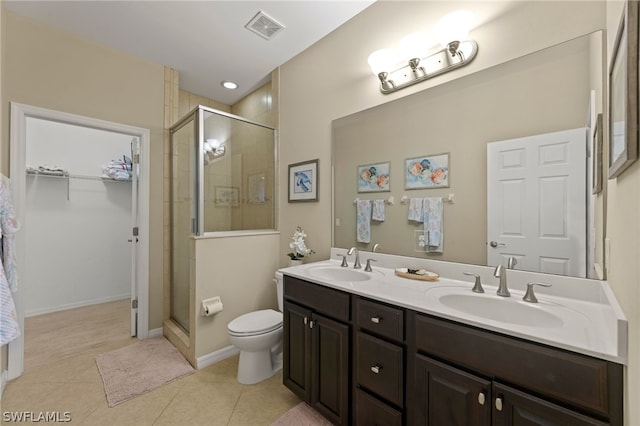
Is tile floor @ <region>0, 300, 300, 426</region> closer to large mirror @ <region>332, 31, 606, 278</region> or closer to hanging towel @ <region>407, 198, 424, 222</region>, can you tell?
large mirror @ <region>332, 31, 606, 278</region>

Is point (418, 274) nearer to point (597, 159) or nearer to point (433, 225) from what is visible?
point (433, 225)

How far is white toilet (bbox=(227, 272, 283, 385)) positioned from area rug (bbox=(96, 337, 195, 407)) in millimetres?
505

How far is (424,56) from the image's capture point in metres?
1.64

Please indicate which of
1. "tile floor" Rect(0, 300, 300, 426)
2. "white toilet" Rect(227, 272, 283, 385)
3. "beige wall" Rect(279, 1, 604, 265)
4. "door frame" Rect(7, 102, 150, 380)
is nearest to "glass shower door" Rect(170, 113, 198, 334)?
"door frame" Rect(7, 102, 150, 380)

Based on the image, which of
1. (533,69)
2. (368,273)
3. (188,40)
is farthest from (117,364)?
(533,69)

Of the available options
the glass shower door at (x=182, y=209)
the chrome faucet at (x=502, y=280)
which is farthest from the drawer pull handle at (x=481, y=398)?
the glass shower door at (x=182, y=209)

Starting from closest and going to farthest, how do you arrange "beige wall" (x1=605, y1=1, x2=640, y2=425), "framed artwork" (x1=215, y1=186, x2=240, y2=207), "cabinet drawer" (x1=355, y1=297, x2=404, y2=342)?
"beige wall" (x1=605, y1=1, x2=640, y2=425), "cabinet drawer" (x1=355, y1=297, x2=404, y2=342), "framed artwork" (x1=215, y1=186, x2=240, y2=207)

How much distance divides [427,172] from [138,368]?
8.51 feet

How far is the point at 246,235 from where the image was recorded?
2.41m

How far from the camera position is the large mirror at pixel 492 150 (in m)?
1.15

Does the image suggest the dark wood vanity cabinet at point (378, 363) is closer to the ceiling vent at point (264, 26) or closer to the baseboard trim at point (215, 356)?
the baseboard trim at point (215, 356)

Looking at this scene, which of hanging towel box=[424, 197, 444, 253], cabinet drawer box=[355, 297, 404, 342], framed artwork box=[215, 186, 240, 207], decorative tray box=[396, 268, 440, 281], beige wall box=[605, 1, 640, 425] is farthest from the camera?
framed artwork box=[215, 186, 240, 207]

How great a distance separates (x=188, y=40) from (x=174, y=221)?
1.72 metres

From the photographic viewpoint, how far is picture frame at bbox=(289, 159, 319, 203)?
2.32 m
